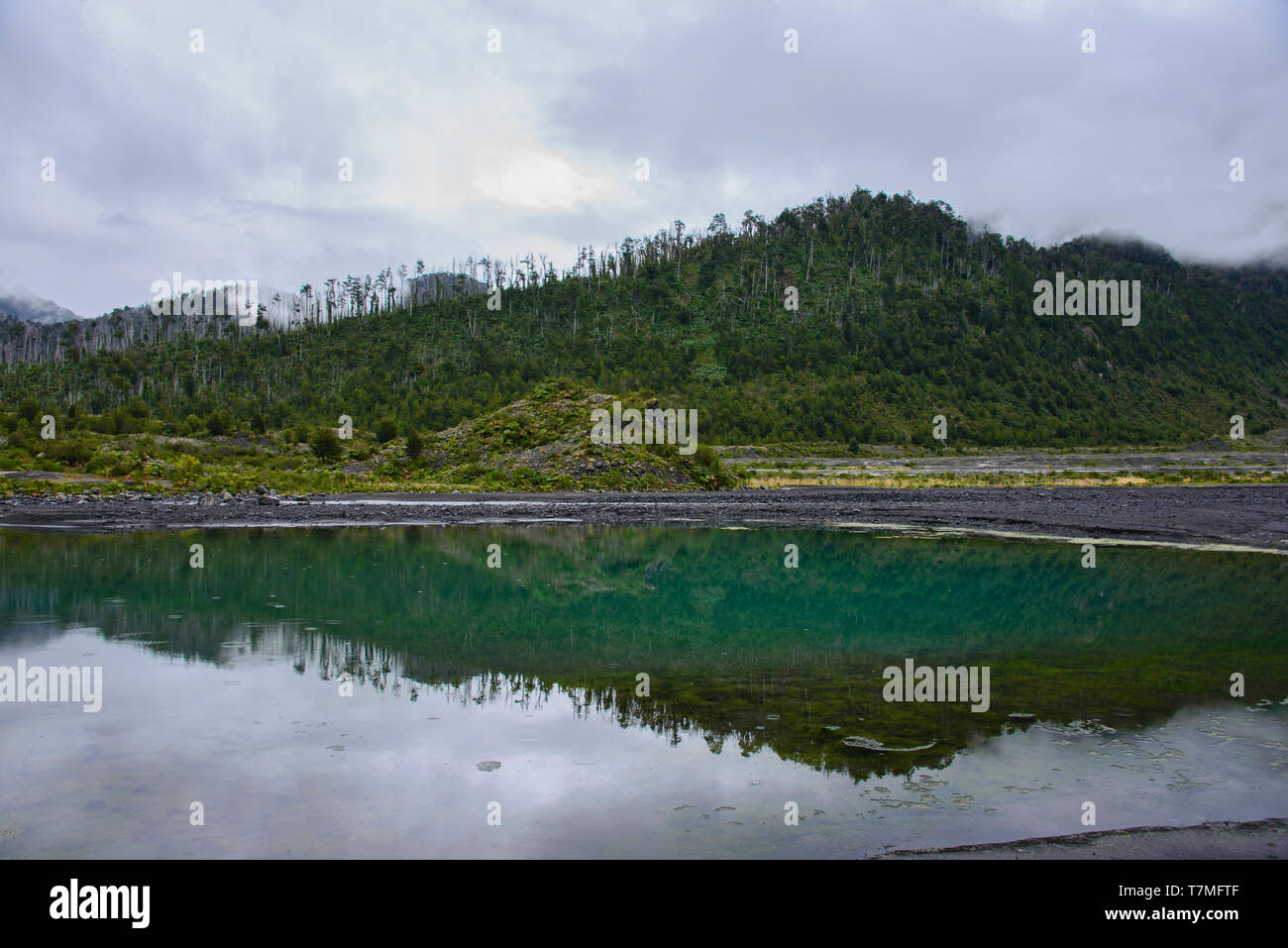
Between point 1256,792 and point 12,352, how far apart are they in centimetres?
21276

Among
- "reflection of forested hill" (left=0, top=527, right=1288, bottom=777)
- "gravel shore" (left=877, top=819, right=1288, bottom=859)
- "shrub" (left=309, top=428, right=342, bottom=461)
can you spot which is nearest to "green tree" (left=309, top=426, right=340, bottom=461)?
"shrub" (left=309, top=428, right=342, bottom=461)

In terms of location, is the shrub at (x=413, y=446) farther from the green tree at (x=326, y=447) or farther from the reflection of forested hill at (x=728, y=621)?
the reflection of forested hill at (x=728, y=621)

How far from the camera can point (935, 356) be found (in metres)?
143

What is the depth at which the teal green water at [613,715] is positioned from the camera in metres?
5.60

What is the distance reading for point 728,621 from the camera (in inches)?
546

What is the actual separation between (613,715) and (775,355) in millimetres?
131385

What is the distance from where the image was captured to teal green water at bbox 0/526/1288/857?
560cm

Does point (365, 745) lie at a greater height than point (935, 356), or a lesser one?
lesser

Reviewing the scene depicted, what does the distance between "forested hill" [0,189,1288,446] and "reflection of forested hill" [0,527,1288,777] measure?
67629 mm

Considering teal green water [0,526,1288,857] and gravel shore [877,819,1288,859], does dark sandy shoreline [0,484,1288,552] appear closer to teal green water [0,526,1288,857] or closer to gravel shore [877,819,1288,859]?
teal green water [0,526,1288,857]

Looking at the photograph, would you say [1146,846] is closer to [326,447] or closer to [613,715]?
[613,715]
